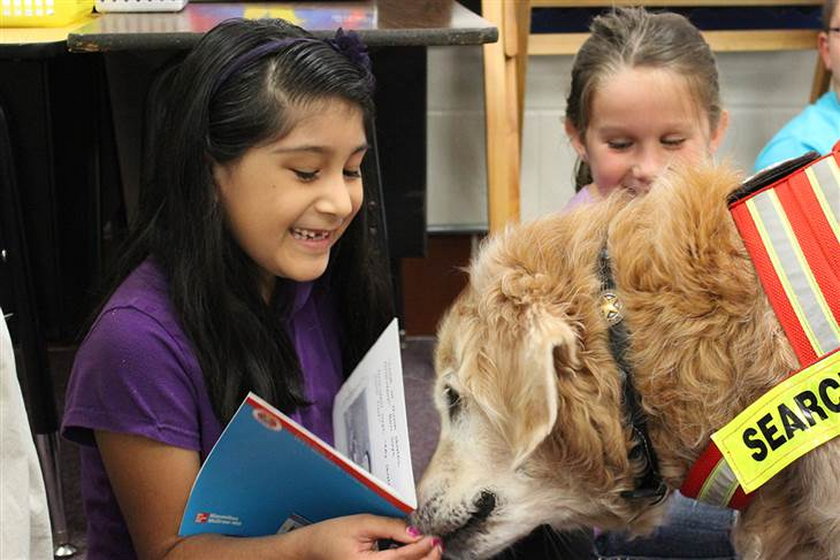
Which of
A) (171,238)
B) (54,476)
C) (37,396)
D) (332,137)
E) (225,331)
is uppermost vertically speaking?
(332,137)

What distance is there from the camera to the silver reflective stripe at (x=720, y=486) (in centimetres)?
141

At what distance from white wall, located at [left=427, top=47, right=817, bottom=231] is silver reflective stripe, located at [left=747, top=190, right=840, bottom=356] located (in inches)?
91.0

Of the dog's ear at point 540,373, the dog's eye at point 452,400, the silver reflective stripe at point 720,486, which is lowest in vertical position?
the silver reflective stripe at point 720,486

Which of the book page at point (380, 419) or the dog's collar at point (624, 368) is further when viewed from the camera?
the book page at point (380, 419)

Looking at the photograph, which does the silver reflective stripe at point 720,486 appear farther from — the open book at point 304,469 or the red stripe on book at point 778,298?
the open book at point 304,469

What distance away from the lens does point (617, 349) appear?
1392mm

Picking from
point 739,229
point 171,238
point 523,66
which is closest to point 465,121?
point 523,66

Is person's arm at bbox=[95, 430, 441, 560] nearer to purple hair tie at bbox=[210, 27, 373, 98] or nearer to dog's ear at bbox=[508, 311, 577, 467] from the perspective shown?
dog's ear at bbox=[508, 311, 577, 467]

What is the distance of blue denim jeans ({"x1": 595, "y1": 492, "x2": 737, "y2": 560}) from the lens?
191 cm

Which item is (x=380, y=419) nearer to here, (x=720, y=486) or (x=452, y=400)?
(x=452, y=400)

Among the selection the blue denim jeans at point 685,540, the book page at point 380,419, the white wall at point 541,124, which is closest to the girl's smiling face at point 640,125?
the blue denim jeans at point 685,540

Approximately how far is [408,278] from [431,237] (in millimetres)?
166

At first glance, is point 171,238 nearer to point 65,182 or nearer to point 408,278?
point 65,182

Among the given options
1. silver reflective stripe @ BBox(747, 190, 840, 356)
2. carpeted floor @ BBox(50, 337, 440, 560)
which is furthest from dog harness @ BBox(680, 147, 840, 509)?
carpeted floor @ BBox(50, 337, 440, 560)
